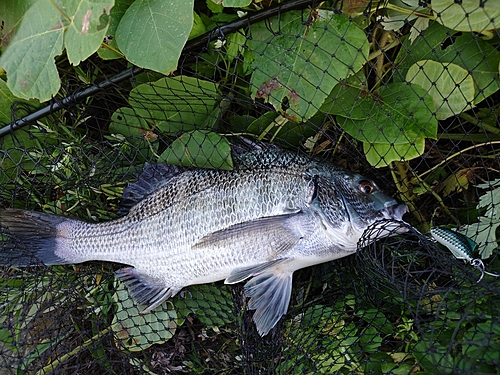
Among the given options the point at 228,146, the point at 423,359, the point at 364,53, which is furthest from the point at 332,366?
the point at 364,53

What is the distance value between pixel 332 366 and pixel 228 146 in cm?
100

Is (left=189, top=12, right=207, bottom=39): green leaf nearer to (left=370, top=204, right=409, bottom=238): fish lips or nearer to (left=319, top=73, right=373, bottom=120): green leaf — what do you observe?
(left=319, top=73, right=373, bottom=120): green leaf

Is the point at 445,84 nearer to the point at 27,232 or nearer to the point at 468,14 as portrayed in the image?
the point at 468,14

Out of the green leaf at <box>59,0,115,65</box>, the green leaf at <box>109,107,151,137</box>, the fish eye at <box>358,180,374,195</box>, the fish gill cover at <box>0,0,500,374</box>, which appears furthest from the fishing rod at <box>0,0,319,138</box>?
the fish eye at <box>358,180,374,195</box>

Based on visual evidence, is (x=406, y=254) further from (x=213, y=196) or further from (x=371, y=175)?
(x=213, y=196)

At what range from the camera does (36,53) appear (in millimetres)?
1888

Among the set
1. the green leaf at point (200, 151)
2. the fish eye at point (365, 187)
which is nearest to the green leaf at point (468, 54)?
the fish eye at point (365, 187)

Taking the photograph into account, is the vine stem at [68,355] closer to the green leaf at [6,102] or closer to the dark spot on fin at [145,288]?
the dark spot on fin at [145,288]

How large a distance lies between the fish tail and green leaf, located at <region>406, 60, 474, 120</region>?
162 cm

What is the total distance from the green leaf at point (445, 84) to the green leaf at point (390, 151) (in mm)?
144

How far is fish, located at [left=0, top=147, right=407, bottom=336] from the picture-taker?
1954mm

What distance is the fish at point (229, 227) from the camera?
1954 mm

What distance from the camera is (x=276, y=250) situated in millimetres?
1978

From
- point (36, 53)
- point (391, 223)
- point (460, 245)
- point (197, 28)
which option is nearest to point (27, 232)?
point (36, 53)
